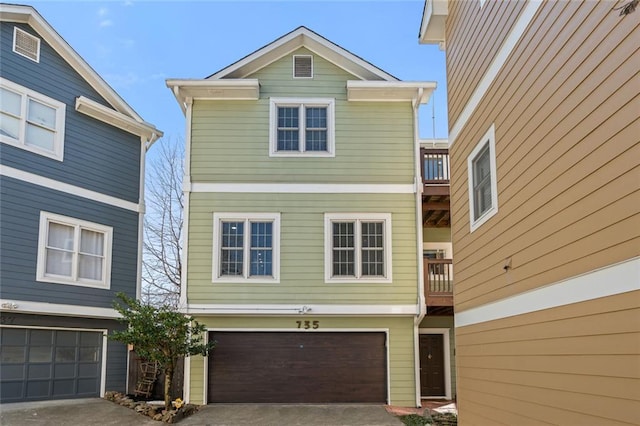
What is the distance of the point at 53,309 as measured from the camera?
12.9m

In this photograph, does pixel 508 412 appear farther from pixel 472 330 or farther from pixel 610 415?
pixel 610 415

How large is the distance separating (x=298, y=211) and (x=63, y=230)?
5.40 meters

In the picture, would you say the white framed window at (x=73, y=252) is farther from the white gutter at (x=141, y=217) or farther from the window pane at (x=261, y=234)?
the window pane at (x=261, y=234)

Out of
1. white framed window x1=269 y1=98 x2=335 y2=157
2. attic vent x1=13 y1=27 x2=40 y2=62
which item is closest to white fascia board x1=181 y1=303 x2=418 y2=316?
white framed window x1=269 y1=98 x2=335 y2=157

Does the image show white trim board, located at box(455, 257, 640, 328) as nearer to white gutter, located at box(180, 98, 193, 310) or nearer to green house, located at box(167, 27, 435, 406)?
green house, located at box(167, 27, 435, 406)

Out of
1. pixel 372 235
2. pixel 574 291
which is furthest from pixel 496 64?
pixel 372 235

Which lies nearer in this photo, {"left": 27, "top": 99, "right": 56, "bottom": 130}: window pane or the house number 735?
{"left": 27, "top": 99, "right": 56, "bottom": 130}: window pane

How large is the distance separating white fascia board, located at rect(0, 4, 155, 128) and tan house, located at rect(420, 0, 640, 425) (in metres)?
9.54

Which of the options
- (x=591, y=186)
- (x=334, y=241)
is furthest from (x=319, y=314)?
(x=591, y=186)

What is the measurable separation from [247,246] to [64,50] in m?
6.24

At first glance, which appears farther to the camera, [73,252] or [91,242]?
[91,242]

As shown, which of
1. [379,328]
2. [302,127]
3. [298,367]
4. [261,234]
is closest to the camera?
[298,367]

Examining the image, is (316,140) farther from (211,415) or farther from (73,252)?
(211,415)

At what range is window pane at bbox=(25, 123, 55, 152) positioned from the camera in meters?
12.9
